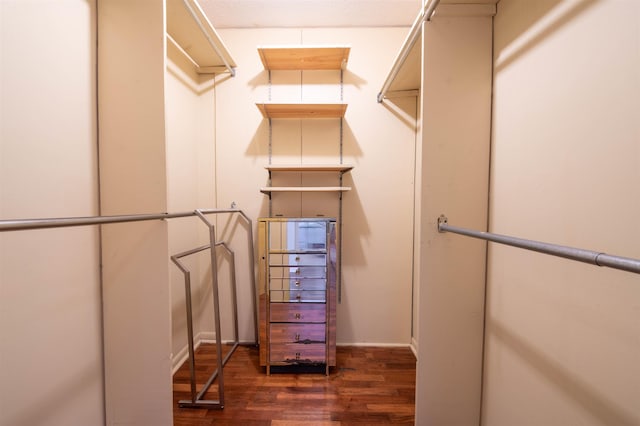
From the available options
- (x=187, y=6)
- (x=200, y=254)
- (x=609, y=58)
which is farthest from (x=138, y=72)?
(x=609, y=58)

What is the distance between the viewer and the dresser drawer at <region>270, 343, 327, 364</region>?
70.4 inches

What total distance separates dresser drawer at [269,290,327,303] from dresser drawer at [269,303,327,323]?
1.1 inches

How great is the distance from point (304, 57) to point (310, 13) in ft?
1.20

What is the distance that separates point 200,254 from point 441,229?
6.35ft

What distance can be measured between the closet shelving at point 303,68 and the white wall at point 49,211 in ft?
3.28

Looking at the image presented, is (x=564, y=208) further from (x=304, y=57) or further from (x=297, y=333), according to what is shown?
(x=304, y=57)

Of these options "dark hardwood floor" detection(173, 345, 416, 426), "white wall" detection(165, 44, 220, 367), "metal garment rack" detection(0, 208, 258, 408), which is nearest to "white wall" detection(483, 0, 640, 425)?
"dark hardwood floor" detection(173, 345, 416, 426)

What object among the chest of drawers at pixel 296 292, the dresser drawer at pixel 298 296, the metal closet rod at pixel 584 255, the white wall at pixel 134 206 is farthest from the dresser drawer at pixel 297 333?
the metal closet rod at pixel 584 255

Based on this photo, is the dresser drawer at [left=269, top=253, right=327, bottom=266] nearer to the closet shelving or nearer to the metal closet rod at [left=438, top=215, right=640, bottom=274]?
the closet shelving

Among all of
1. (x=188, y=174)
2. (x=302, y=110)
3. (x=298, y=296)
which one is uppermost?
(x=302, y=110)

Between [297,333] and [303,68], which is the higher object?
[303,68]

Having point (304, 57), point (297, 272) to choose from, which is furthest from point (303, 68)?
point (297, 272)

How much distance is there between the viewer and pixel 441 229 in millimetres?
1175

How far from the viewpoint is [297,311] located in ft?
5.89
